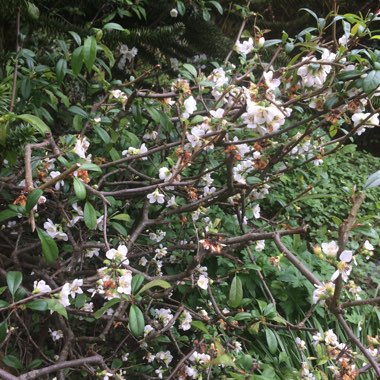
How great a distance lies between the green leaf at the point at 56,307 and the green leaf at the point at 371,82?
785 mm

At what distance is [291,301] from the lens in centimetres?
173

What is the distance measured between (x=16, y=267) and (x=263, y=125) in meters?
0.77

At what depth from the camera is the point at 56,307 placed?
0.81 meters

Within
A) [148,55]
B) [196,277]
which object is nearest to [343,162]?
[148,55]

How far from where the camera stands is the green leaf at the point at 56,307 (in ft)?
2.64

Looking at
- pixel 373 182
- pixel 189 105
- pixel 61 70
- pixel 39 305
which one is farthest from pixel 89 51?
pixel 373 182

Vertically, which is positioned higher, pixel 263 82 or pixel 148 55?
pixel 263 82

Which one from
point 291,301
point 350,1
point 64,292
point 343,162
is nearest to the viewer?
point 64,292

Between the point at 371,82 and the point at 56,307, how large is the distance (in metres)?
0.81

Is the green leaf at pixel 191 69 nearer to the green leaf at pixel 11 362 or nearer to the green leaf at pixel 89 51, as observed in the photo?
the green leaf at pixel 89 51

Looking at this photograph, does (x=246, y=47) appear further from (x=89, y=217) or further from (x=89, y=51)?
(x=89, y=217)

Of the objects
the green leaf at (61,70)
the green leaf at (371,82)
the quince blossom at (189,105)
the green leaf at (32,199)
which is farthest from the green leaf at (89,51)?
the green leaf at (371,82)

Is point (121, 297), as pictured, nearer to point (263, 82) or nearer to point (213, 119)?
point (213, 119)

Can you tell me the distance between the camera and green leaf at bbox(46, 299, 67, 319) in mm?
805
